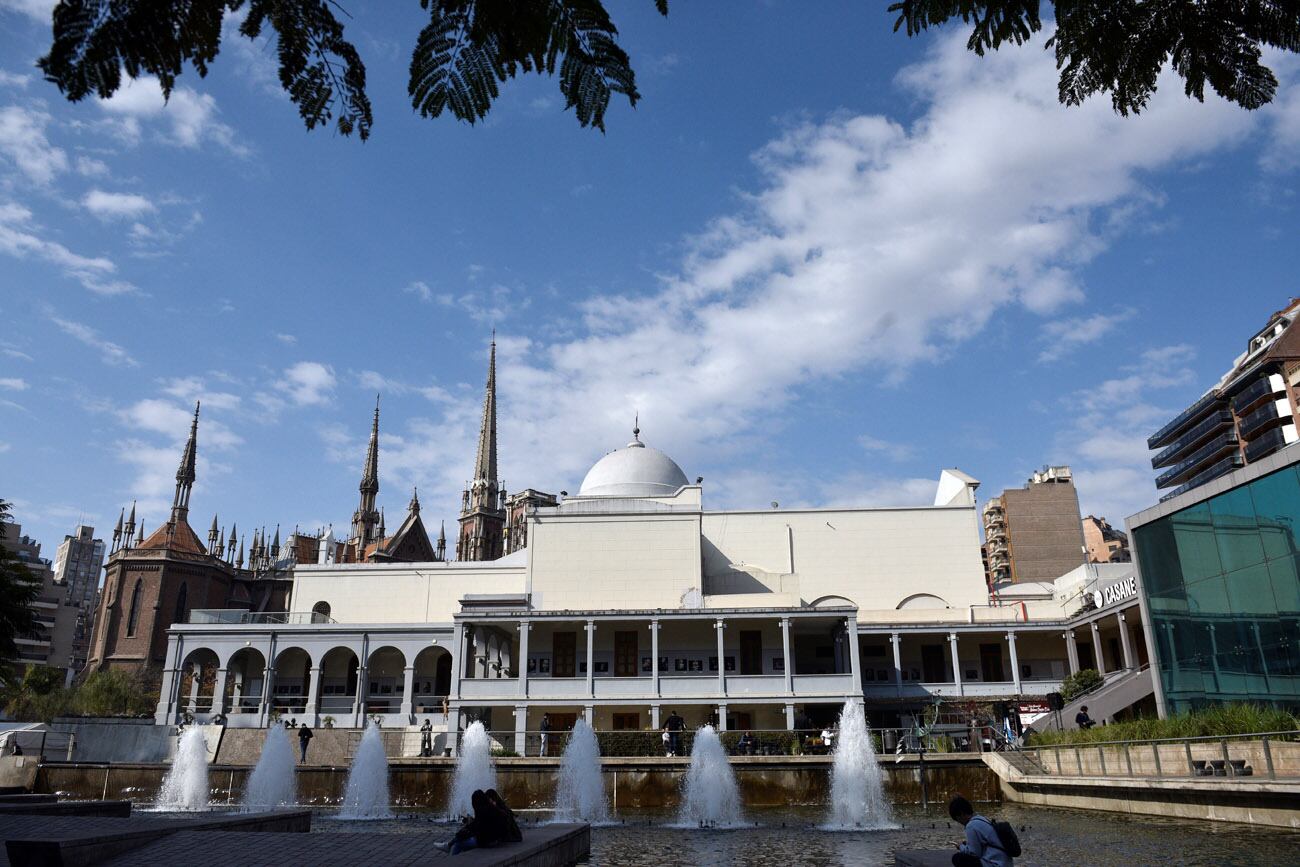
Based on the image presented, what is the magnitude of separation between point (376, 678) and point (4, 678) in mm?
22062

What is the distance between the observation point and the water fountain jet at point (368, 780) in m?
30.0

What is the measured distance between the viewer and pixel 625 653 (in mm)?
45469

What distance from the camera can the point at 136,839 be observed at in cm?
1247

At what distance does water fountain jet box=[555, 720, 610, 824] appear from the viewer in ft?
90.6

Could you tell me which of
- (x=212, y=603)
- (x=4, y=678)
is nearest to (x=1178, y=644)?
(x=4, y=678)

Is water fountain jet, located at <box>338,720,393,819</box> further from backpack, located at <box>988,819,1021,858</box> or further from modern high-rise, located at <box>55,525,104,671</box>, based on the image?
modern high-rise, located at <box>55,525,104,671</box>

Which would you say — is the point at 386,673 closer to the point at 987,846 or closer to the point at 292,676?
the point at 292,676

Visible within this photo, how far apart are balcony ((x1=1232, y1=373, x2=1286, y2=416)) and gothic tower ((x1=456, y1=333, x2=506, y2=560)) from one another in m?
77.2

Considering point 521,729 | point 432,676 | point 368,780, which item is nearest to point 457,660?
point 521,729

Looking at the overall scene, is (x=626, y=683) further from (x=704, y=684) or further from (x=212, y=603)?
(x=212, y=603)

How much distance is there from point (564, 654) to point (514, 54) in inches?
1738

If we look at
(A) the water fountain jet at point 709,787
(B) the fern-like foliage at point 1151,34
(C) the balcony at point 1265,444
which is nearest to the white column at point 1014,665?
(A) the water fountain jet at point 709,787

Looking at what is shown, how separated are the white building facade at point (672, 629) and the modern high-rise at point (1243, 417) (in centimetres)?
2588

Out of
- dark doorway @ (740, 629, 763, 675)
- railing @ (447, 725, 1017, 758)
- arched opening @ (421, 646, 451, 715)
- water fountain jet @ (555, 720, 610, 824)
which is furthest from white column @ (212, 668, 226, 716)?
dark doorway @ (740, 629, 763, 675)
